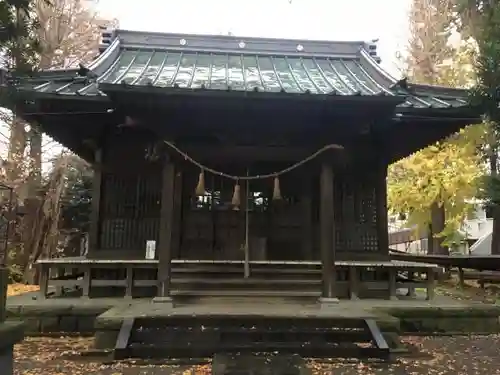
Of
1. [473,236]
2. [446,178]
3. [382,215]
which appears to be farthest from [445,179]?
[473,236]

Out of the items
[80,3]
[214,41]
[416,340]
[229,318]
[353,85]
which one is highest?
[80,3]

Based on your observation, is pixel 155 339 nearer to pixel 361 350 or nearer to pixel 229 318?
pixel 229 318

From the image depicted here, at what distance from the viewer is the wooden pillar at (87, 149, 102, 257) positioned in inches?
380

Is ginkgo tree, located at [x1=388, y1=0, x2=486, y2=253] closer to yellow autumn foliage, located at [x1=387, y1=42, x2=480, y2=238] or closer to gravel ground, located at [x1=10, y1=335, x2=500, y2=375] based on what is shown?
yellow autumn foliage, located at [x1=387, y1=42, x2=480, y2=238]

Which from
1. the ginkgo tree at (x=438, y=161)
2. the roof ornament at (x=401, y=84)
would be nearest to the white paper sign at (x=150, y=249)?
the roof ornament at (x=401, y=84)

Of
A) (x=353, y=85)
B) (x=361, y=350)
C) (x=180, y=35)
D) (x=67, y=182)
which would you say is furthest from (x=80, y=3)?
(x=361, y=350)

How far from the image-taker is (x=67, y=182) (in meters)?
16.7

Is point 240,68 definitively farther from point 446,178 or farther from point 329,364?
point 446,178

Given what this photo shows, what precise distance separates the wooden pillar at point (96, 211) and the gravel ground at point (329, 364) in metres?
2.72

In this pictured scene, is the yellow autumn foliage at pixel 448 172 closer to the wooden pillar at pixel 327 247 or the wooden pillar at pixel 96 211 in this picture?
the wooden pillar at pixel 327 247

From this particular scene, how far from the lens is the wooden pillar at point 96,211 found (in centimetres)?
965

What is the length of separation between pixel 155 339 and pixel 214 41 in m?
7.75

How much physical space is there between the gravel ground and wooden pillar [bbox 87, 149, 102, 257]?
8.91 ft

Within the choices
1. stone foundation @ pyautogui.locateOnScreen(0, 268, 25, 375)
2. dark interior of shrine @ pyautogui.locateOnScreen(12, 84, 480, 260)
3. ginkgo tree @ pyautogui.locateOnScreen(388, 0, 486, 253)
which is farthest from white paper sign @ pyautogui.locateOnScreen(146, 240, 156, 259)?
ginkgo tree @ pyautogui.locateOnScreen(388, 0, 486, 253)
